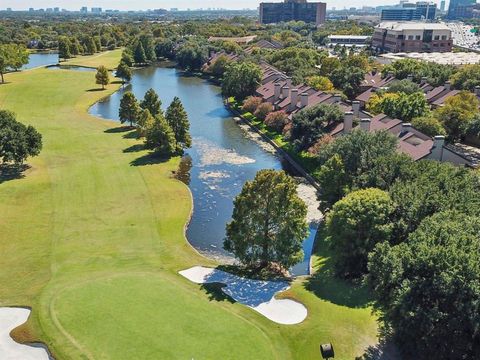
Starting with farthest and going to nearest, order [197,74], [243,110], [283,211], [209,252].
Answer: [197,74], [243,110], [209,252], [283,211]

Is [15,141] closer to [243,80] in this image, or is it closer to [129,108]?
[129,108]

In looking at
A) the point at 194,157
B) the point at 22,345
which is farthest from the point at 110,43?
the point at 22,345

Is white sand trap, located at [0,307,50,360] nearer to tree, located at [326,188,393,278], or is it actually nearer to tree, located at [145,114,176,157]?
tree, located at [326,188,393,278]

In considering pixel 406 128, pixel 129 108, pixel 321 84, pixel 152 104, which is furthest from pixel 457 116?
pixel 129 108

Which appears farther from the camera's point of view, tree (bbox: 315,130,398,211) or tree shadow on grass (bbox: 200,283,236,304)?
tree (bbox: 315,130,398,211)

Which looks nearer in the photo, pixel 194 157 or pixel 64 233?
pixel 64 233

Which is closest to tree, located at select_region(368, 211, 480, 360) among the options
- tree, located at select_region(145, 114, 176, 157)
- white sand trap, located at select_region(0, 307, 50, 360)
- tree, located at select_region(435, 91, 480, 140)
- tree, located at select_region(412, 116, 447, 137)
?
white sand trap, located at select_region(0, 307, 50, 360)

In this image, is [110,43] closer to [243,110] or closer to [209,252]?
[243,110]
